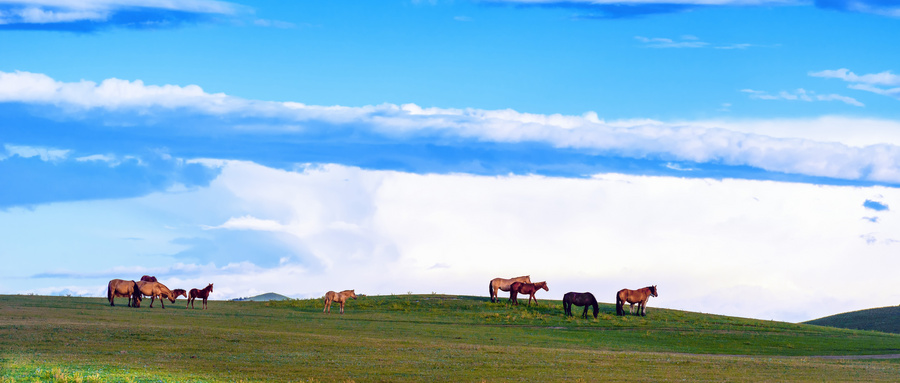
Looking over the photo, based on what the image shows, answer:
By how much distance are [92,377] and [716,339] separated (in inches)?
1483

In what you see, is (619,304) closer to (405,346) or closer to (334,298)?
(334,298)

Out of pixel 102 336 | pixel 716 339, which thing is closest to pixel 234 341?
pixel 102 336

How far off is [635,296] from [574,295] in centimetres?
584

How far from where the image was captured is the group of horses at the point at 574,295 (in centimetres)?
5981

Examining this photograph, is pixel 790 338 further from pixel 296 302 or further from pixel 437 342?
pixel 296 302

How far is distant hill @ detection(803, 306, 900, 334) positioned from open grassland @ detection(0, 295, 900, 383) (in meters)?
19.3

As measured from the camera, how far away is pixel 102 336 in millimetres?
35375

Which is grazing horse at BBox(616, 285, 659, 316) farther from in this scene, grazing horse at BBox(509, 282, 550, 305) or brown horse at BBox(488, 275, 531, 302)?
brown horse at BBox(488, 275, 531, 302)

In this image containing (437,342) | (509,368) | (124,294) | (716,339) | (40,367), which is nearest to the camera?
(40,367)

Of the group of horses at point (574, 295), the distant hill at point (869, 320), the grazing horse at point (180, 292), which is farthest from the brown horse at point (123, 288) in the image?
the distant hill at point (869, 320)

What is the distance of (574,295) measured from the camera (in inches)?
2372

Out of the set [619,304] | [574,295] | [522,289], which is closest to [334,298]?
[522,289]

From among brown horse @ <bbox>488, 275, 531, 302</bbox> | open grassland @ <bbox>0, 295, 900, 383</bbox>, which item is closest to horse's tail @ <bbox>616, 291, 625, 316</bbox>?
open grassland @ <bbox>0, 295, 900, 383</bbox>

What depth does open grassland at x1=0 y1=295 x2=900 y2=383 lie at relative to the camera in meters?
27.2
